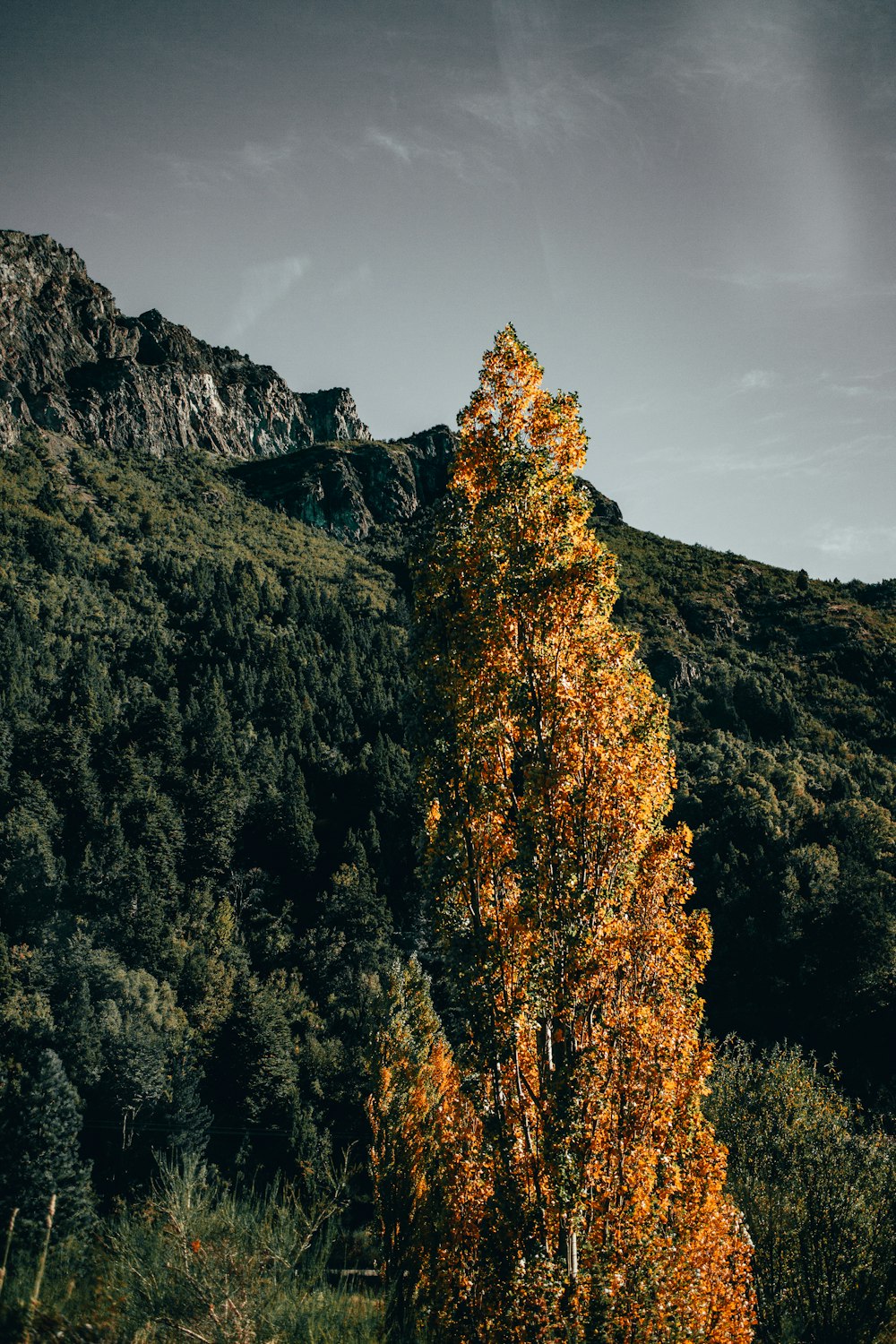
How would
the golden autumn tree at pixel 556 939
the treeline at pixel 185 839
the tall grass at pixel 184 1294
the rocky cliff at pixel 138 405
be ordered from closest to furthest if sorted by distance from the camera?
the tall grass at pixel 184 1294 → the golden autumn tree at pixel 556 939 → the treeline at pixel 185 839 → the rocky cliff at pixel 138 405

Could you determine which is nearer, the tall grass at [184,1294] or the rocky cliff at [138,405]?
the tall grass at [184,1294]

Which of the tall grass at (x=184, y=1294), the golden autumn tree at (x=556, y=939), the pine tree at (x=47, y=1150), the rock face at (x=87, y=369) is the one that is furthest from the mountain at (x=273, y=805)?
the rock face at (x=87, y=369)

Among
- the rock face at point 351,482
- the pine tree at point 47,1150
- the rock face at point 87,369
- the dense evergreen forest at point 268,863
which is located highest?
the rock face at point 87,369

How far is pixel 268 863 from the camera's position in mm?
78938

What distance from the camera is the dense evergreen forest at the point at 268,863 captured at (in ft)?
119

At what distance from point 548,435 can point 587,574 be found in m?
2.06

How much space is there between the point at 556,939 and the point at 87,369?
193m

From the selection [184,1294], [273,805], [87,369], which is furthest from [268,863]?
[87,369]

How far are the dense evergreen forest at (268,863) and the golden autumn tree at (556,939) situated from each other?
1403 millimetres

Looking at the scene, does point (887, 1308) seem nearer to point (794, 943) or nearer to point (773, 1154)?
point (773, 1154)

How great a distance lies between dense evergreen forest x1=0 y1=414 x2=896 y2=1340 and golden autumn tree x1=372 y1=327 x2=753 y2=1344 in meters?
1.40

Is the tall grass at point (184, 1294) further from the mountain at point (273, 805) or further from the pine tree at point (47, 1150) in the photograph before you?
the pine tree at point (47, 1150)

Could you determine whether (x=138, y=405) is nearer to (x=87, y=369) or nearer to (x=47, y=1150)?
(x=87, y=369)

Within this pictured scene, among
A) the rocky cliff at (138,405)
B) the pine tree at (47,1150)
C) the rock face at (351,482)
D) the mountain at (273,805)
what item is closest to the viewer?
the pine tree at (47,1150)
